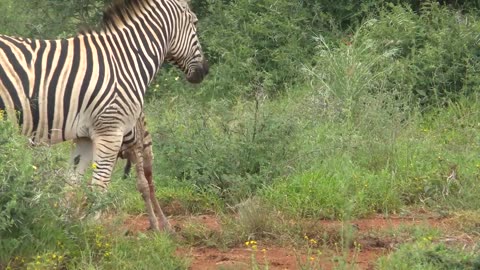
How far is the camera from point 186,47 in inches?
314

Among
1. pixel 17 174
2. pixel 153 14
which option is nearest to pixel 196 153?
pixel 153 14

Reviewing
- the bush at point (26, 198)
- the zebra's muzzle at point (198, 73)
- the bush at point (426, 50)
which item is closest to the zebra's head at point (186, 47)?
the zebra's muzzle at point (198, 73)

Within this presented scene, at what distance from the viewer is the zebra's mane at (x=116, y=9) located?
24.1ft

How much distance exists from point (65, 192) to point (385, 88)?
475 centimetres

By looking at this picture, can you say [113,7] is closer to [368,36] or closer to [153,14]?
[153,14]

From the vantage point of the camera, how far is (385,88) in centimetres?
979

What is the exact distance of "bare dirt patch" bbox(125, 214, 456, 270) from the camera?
239 inches

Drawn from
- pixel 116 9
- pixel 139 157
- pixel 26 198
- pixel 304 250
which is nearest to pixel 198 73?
pixel 116 9

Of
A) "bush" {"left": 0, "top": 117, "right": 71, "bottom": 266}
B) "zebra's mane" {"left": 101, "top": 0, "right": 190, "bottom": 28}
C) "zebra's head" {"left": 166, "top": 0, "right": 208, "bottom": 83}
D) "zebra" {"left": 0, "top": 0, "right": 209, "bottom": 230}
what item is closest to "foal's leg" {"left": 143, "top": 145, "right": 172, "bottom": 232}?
"zebra" {"left": 0, "top": 0, "right": 209, "bottom": 230}

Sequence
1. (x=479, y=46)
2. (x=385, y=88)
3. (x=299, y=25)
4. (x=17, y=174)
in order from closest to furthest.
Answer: (x=17, y=174) < (x=385, y=88) < (x=479, y=46) < (x=299, y=25)

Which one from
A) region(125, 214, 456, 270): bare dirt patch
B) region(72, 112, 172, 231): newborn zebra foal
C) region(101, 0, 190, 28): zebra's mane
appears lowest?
region(125, 214, 456, 270): bare dirt patch

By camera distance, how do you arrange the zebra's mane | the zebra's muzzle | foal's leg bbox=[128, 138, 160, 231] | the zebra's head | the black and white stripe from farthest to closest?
1. the zebra's muzzle
2. the zebra's head
3. the zebra's mane
4. foal's leg bbox=[128, 138, 160, 231]
5. the black and white stripe

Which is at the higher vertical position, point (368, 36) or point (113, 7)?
point (113, 7)

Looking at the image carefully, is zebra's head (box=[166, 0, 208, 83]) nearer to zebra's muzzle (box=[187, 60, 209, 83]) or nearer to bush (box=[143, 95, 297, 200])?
zebra's muzzle (box=[187, 60, 209, 83])
